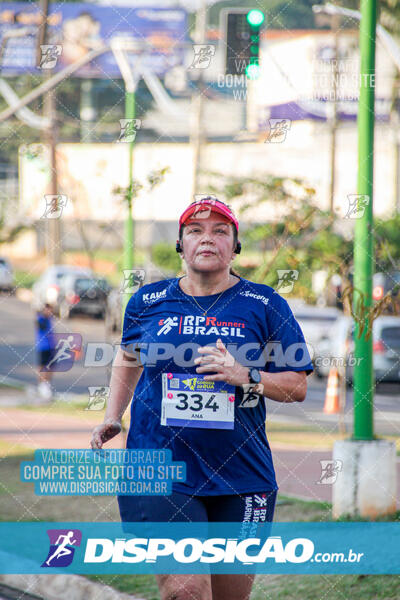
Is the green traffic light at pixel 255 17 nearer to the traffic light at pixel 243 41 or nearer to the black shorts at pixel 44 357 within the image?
the traffic light at pixel 243 41

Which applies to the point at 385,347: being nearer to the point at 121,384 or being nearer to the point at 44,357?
the point at 44,357

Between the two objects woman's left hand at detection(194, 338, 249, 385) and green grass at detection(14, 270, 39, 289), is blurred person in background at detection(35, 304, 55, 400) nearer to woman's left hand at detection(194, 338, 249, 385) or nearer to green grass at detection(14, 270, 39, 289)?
woman's left hand at detection(194, 338, 249, 385)

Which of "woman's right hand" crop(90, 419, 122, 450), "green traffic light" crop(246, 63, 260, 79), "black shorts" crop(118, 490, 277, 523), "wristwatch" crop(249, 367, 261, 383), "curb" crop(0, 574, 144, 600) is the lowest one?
"curb" crop(0, 574, 144, 600)

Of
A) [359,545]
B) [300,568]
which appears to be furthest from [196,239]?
[359,545]

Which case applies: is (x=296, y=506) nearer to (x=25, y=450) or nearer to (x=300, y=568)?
(x=300, y=568)

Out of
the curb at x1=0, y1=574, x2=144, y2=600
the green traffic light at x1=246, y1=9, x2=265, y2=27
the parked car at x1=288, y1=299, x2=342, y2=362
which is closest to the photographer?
the curb at x1=0, y1=574, x2=144, y2=600

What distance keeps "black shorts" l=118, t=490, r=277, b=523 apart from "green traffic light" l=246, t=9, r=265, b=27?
17.2ft

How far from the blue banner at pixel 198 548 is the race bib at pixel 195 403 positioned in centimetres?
36

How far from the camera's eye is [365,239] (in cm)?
661

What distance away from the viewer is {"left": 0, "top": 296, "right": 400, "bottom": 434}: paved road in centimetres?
1407

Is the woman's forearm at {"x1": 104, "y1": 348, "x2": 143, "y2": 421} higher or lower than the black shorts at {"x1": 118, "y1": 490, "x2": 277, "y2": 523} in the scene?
higher

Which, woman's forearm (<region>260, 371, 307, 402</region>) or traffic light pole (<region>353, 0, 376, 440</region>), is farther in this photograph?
traffic light pole (<region>353, 0, 376, 440</region>)

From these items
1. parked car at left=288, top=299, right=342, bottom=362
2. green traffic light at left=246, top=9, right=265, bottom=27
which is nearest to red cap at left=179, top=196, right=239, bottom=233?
green traffic light at left=246, top=9, right=265, bottom=27

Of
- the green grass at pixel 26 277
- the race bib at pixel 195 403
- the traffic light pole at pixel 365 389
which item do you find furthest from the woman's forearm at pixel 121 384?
the green grass at pixel 26 277
